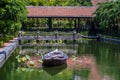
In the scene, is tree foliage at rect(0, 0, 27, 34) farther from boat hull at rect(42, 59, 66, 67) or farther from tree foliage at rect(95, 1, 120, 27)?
tree foliage at rect(95, 1, 120, 27)

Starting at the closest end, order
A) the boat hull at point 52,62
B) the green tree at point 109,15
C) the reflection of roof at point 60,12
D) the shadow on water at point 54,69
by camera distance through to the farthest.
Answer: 1. the shadow on water at point 54,69
2. the boat hull at point 52,62
3. the green tree at point 109,15
4. the reflection of roof at point 60,12

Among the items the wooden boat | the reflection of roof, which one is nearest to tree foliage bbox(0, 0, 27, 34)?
the wooden boat

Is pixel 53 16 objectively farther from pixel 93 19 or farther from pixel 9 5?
pixel 9 5

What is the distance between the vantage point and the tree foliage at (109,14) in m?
52.6

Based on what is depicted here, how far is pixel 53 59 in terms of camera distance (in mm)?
25516

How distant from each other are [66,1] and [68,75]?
56738mm

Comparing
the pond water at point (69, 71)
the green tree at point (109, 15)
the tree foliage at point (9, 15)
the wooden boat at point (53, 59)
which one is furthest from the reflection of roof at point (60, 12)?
the wooden boat at point (53, 59)

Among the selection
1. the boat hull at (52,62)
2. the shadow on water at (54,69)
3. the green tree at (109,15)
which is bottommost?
the shadow on water at (54,69)

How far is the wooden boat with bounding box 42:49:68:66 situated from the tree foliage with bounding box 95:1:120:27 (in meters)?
26.9

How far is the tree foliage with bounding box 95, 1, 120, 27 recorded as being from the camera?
52581 millimetres

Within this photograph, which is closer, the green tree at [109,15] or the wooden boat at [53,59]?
the wooden boat at [53,59]

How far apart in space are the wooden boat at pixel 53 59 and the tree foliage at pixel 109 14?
26873 millimetres

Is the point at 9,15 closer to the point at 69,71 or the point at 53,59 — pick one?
the point at 53,59

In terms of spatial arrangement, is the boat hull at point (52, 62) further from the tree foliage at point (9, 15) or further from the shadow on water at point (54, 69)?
the tree foliage at point (9, 15)
